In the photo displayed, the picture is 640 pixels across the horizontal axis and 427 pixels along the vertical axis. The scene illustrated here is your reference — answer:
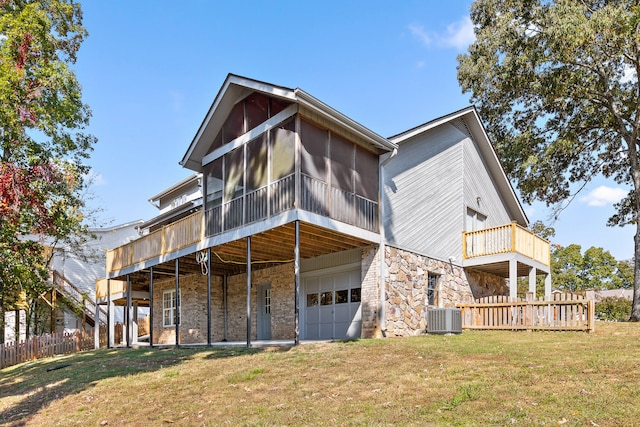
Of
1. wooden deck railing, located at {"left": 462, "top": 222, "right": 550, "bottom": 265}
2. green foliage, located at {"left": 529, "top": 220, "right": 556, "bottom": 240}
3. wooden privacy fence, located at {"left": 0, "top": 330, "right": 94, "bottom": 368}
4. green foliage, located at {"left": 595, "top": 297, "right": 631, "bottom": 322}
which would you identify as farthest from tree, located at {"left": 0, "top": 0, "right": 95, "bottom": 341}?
green foliage, located at {"left": 529, "top": 220, "right": 556, "bottom": 240}

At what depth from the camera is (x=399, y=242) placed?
15570mm

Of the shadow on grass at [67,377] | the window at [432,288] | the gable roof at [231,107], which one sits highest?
the gable roof at [231,107]

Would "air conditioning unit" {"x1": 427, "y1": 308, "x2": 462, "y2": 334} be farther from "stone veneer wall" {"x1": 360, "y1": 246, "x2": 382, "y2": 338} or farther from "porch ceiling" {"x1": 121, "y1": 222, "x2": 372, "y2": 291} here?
"porch ceiling" {"x1": 121, "y1": 222, "x2": 372, "y2": 291}

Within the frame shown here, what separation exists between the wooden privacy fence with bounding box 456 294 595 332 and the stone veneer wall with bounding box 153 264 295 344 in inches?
227

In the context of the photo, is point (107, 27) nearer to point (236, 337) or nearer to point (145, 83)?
point (145, 83)

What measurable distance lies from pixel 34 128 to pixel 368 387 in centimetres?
1556

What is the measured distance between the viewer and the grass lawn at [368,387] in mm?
6500

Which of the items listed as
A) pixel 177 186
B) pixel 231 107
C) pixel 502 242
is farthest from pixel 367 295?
pixel 177 186

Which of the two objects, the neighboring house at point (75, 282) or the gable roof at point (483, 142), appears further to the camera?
the neighboring house at point (75, 282)

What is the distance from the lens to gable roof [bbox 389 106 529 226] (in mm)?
16359

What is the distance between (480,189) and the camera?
803 inches

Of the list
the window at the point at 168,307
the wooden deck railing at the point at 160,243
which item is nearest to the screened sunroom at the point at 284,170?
the wooden deck railing at the point at 160,243

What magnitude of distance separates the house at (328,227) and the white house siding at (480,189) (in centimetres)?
8

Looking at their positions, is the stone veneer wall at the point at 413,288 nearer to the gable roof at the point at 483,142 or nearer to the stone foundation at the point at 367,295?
the stone foundation at the point at 367,295
